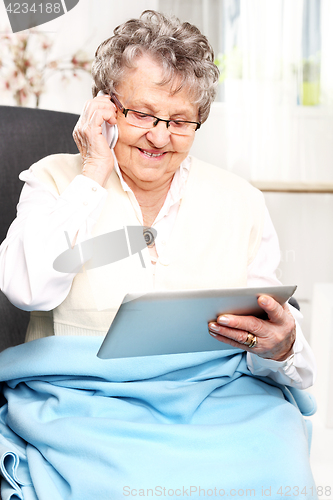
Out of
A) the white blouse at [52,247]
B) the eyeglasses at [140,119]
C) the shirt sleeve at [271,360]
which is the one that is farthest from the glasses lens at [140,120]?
the shirt sleeve at [271,360]

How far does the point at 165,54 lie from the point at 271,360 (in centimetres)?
71

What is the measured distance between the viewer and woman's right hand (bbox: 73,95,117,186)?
111cm

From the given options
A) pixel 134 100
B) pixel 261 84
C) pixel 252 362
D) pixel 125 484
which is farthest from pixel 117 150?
pixel 261 84

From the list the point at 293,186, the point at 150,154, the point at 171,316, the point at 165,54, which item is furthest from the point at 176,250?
the point at 293,186

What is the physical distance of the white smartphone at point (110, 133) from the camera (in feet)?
3.82

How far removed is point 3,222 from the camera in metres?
1.54

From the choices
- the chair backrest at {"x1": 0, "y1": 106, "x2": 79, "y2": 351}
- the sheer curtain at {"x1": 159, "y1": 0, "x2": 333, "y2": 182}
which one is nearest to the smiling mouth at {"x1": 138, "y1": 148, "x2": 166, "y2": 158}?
the chair backrest at {"x1": 0, "y1": 106, "x2": 79, "y2": 351}

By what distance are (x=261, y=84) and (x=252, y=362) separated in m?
1.80

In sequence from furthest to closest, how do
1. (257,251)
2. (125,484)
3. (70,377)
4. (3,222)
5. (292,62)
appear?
(292,62) < (3,222) < (257,251) < (70,377) < (125,484)

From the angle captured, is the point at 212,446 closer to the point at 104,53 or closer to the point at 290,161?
the point at 104,53

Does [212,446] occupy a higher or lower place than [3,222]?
lower

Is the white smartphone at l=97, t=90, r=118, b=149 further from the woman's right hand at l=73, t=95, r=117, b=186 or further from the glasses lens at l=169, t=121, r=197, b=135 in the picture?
the glasses lens at l=169, t=121, r=197, b=135

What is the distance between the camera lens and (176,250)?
3.92 feet

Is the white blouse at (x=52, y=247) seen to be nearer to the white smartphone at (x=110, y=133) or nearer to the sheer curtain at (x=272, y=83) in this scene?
the white smartphone at (x=110, y=133)
